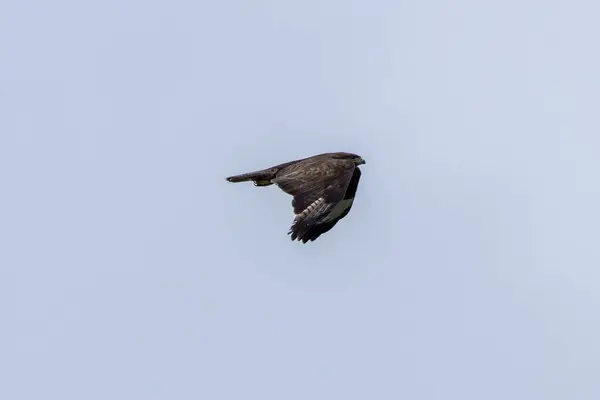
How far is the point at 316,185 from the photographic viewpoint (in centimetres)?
6938

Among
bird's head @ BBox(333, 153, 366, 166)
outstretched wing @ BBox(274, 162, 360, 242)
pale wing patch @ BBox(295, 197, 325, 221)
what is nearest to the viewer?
pale wing patch @ BBox(295, 197, 325, 221)

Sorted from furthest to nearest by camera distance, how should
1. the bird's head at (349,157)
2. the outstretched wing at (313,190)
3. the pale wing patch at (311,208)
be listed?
1. the bird's head at (349,157)
2. the outstretched wing at (313,190)
3. the pale wing patch at (311,208)

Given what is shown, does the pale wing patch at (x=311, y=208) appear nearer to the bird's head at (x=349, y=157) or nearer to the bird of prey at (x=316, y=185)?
the bird of prey at (x=316, y=185)

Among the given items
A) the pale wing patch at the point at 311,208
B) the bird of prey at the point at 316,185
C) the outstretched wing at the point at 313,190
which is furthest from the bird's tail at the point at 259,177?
the pale wing patch at the point at 311,208

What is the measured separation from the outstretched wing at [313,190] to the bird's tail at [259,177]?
49.4 inches

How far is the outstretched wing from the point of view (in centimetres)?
6850

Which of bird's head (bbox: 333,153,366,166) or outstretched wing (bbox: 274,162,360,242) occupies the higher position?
bird's head (bbox: 333,153,366,166)

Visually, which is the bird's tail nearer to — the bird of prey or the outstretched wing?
the bird of prey

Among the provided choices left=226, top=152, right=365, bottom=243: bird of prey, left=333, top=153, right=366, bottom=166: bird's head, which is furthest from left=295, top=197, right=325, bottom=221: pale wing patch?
left=333, top=153, right=366, bottom=166: bird's head

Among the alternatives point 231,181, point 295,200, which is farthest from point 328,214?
point 231,181

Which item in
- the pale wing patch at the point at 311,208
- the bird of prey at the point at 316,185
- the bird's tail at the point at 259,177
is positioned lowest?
the pale wing patch at the point at 311,208

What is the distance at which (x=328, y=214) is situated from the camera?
2707 inches

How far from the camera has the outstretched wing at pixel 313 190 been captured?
68.5 meters

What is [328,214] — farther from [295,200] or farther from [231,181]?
[231,181]
